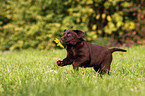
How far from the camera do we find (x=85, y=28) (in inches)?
373

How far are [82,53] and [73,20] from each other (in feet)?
23.4

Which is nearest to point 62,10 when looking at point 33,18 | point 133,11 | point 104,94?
point 33,18

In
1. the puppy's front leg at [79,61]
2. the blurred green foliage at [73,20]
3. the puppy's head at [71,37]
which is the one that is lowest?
the puppy's front leg at [79,61]

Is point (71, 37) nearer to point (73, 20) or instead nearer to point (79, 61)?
point (79, 61)

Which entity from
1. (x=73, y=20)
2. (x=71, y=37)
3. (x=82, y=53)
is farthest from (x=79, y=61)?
(x=73, y=20)

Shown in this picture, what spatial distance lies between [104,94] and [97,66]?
52.1 inches

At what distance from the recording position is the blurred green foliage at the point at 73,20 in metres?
9.38

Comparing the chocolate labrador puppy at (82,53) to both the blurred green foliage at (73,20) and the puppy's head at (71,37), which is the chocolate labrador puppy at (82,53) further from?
the blurred green foliage at (73,20)

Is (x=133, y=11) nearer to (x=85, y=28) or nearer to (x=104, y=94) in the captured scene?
(x=85, y=28)

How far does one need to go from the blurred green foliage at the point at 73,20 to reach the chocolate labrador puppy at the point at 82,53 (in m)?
5.98

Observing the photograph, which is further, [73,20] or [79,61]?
[73,20]

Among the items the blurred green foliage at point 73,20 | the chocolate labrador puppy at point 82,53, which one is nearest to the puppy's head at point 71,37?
the chocolate labrador puppy at point 82,53

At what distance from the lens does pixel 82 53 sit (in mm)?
3125

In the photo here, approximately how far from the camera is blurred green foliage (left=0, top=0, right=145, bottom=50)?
938cm
